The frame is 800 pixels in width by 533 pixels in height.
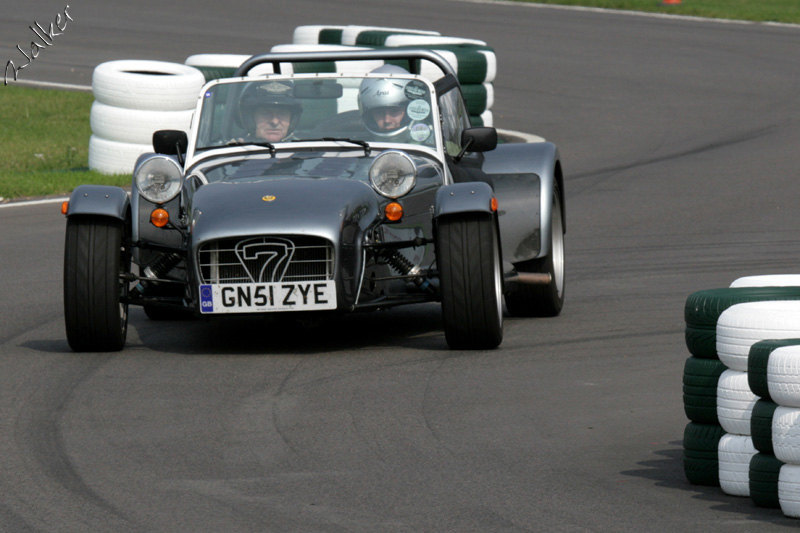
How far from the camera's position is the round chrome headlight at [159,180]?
345 inches

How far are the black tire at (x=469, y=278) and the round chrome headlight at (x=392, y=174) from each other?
1.24ft

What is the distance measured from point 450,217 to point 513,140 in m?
11.1

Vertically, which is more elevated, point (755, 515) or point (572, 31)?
point (755, 515)

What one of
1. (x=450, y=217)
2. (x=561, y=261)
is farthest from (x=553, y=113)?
(x=450, y=217)

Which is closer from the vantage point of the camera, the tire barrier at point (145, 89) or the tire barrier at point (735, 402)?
the tire barrier at point (735, 402)

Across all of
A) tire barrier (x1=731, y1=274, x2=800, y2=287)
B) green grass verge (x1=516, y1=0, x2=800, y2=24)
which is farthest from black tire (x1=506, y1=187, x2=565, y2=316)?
green grass verge (x1=516, y1=0, x2=800, y2=24)

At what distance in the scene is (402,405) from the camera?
7.14 meters

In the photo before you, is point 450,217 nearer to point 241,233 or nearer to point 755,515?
point 241,233

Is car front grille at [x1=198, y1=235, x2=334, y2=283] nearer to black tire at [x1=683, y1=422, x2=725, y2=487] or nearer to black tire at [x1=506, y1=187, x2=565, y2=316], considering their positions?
black tire at [x1=506, y1=187, x2=565, y2=316]

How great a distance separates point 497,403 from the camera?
7.19 m

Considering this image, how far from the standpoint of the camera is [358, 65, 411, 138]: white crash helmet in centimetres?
954

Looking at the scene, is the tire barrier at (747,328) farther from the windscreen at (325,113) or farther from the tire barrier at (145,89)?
the tire barrier at (145,89)

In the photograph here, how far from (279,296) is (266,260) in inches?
8.1

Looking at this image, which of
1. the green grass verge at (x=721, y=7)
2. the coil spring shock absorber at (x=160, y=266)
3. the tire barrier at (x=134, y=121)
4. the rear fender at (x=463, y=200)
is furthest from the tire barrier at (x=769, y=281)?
the green grass verge at (x=721, y=7)
